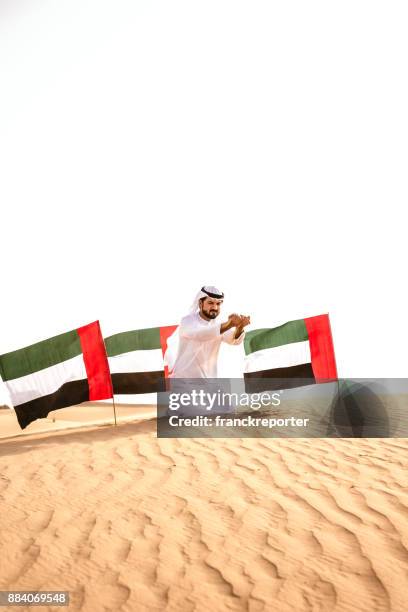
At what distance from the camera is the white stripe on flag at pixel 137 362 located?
34.0 feet

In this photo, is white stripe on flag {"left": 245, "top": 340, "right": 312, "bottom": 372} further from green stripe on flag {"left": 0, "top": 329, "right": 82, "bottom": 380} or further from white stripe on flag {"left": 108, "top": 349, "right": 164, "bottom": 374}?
green stripe on flag {"left": 0, "top": 329, "right": 82, "bottom": 380}

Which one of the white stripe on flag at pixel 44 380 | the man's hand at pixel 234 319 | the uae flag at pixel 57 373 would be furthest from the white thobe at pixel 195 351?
the white stripe on flag at pixel 44 380

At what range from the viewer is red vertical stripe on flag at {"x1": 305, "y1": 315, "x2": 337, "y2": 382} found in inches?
372

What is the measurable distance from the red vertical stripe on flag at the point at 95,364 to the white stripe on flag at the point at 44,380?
4.7 inches

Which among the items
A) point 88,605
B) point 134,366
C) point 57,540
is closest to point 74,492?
point 57,540

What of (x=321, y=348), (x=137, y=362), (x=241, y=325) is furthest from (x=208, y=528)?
(x=137, y=362)

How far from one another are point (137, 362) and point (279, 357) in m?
2.58

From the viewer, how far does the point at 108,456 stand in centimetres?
603

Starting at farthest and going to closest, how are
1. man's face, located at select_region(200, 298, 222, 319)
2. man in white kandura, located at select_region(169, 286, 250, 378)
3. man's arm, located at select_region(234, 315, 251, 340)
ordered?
man's face, located at select_region(200, 298, 222, 319) → man in white kandura, located at select_region(169, 286, 250, 378) → man's arm, located at select_region(234, 315, 251, 340)

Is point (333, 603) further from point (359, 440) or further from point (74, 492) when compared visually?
point (359, 440)

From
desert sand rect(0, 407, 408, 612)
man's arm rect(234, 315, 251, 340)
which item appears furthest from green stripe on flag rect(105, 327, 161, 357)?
desert sand rect(0, 407, 408, 612)

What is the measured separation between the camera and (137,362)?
34.3 ft

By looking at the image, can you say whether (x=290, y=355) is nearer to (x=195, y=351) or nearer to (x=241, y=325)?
(x=195, y=351)

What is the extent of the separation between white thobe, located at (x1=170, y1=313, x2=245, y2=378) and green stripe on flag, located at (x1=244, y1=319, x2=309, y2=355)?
1.15 meters
